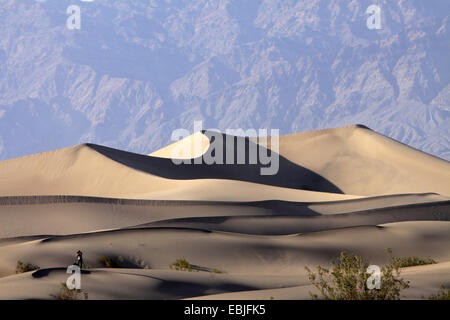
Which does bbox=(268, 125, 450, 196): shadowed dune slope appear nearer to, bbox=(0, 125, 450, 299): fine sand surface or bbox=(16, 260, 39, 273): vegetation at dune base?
bbox=(0, 125, 450, 299): fine sand surface

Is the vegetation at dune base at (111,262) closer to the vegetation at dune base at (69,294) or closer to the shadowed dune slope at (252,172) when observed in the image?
the vegetation at dune base at (69,294)

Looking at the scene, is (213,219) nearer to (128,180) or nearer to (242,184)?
(242,184)

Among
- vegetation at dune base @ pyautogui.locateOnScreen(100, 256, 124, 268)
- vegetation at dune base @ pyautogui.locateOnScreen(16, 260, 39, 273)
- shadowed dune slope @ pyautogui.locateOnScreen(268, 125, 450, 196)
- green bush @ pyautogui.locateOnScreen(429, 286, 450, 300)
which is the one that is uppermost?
shadowed dune slope @ pyautogui.locateOnScreen(268, 125, 450, 196)

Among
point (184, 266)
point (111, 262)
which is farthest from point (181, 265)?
point (111, 262)

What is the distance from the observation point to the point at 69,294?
14.2 metres

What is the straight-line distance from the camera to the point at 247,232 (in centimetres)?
2883

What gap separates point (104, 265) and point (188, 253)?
2.79 meters

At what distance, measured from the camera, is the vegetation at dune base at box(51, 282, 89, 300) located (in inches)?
552

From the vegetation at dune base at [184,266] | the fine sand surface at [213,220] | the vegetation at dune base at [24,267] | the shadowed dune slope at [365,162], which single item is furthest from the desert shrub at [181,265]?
the shadowed dune slope at [365,162]

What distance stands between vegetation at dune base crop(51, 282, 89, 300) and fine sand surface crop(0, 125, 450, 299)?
17 centimetres

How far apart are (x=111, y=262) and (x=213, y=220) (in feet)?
29.4

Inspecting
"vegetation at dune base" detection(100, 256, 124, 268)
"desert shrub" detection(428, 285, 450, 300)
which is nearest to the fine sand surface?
"vegetation at dune base" detection(100, 256, 124, 268)

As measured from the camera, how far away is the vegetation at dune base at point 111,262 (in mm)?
21125
